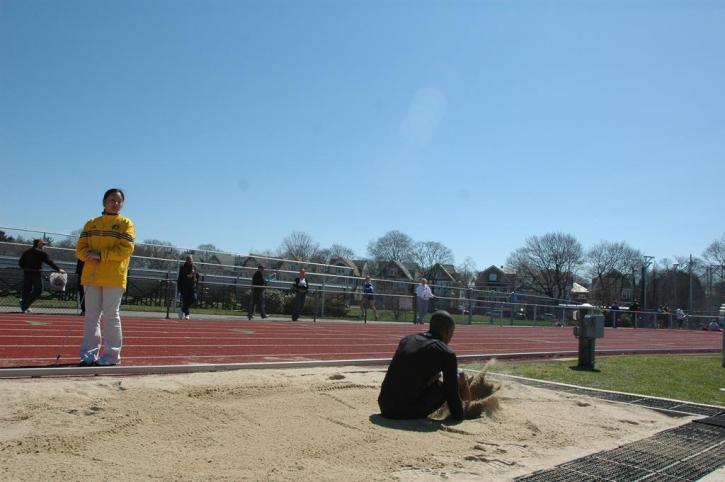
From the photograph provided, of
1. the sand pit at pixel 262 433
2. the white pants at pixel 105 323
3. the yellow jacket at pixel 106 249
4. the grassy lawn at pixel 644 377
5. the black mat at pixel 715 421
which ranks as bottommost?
the grassy lawn at pixel 644 377

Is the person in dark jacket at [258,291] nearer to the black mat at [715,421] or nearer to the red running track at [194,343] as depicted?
the red running track at [194,343]

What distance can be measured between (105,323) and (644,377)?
326 inches

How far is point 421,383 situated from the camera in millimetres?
4906

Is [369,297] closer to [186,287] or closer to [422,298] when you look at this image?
[422,298]

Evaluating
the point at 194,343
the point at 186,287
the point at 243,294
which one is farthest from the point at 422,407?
the point at 243,294

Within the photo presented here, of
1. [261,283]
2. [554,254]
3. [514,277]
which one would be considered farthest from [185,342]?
[514,277]

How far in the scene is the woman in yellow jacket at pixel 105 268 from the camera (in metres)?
6.30

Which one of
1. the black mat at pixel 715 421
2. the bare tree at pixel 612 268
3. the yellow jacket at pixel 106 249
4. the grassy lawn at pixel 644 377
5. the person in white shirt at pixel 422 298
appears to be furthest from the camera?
the bare tree at pixel 612 268

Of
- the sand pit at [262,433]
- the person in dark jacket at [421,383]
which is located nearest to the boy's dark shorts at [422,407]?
the person in dark jacket at [421,383]

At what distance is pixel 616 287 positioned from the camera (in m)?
89.5

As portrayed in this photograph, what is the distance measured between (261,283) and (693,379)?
12258mm

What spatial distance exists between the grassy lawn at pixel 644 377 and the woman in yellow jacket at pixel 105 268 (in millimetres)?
5611

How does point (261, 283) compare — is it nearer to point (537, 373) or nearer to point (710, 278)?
point (537, 373)

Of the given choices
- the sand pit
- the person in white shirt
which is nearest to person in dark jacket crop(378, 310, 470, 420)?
the sand pit
